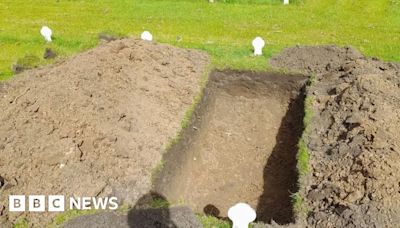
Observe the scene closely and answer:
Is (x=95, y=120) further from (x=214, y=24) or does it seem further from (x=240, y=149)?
(x=214, y=24)

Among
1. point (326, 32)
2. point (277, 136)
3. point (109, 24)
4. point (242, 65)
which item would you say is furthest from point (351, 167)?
point (109, 24)

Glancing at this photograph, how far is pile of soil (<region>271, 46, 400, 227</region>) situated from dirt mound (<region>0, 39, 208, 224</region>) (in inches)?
122

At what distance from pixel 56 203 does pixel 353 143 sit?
5621 millimetres

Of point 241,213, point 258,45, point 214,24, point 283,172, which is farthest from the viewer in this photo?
point 214,24

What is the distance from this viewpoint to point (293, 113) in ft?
37.7

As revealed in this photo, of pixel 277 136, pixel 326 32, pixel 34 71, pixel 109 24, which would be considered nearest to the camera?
pixel 277 136

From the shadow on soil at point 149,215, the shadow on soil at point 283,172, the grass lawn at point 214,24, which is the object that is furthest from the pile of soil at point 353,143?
the shadow on soil at point 149,215

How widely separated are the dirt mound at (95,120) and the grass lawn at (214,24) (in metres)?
2.34

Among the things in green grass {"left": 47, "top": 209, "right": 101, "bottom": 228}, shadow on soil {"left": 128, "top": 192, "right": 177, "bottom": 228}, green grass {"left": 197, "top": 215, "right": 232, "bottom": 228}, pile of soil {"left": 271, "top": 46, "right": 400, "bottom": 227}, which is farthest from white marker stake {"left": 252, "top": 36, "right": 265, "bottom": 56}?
green grass {"left": 47, "top": 209, "right": 101, "bottom": 228}

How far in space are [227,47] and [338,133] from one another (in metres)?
5.51

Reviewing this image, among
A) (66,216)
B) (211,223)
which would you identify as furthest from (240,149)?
(66,216)

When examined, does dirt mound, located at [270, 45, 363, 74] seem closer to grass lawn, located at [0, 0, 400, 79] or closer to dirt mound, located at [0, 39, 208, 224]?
grass lawn, located at [0, 0, 400, 79]

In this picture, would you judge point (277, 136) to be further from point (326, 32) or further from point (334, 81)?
point (326, 32)

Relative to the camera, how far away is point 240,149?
423 inches
